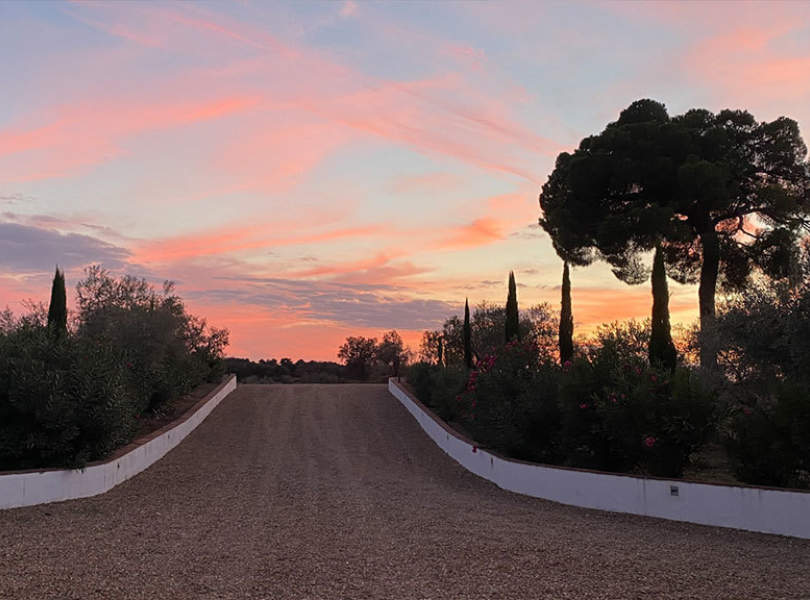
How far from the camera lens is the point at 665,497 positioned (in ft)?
39.6

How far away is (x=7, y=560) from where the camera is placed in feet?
29.7

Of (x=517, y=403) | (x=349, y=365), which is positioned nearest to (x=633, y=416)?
(x=517, y=403)

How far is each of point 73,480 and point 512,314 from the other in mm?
19315

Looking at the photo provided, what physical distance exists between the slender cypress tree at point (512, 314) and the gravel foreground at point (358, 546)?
40.1 feet

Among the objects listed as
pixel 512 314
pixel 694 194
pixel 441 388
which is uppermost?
pixel 694 194

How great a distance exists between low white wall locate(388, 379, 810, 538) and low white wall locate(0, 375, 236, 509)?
28.3ft

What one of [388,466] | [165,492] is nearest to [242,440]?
[388,466]

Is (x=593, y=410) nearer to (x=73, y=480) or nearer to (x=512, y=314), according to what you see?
(x=73, y=480)

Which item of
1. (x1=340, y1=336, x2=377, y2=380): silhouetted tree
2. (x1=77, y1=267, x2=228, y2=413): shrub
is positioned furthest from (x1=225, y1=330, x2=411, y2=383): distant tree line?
(x1=77, y1=267, x2=228, y2=413): shrub

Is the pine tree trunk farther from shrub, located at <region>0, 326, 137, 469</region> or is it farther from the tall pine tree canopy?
shrub, located at <region>0, 326, 137, 469</region>

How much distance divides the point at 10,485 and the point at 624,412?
11658mm

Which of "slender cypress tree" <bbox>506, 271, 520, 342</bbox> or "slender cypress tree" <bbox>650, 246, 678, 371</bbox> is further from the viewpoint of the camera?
"slender cypress tree" <bbox>506, 271, 520, 342</bbox>

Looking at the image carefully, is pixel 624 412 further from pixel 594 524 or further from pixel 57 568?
pixel 57 568

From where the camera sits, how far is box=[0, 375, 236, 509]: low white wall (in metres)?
13.0
